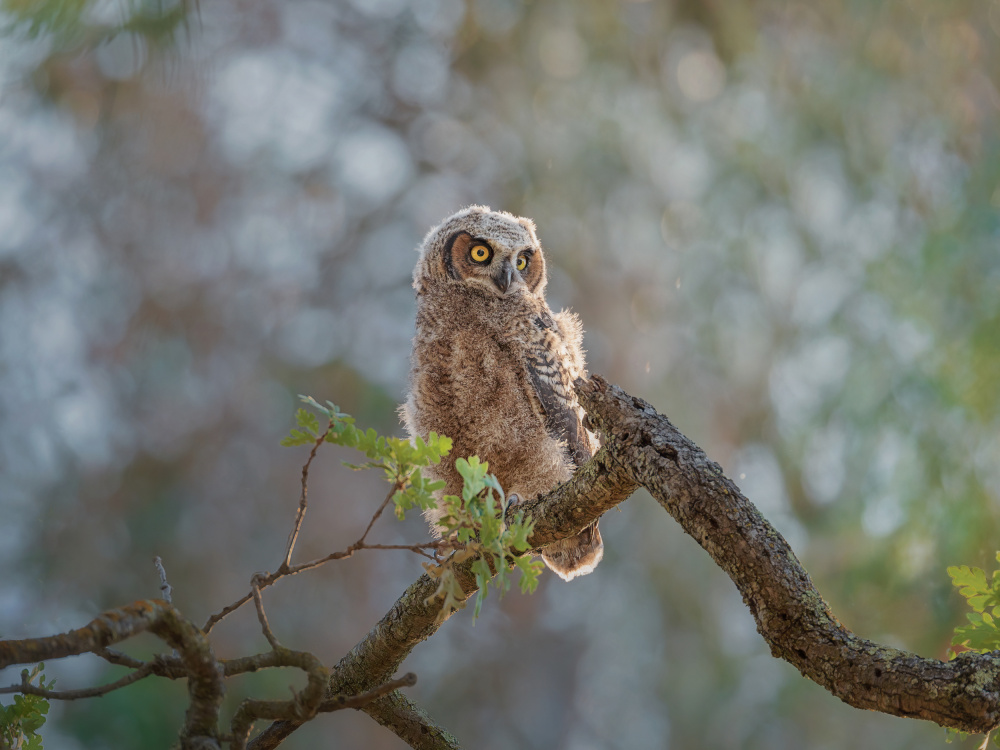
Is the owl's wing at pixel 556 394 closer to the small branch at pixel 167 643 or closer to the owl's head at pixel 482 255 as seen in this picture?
the owl's head at pixel 482 255

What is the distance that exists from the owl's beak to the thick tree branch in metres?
1.23

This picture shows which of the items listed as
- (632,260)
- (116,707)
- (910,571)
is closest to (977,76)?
(632,260)

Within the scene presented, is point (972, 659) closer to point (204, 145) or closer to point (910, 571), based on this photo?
point (910, 571)

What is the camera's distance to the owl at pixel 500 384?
262 cm

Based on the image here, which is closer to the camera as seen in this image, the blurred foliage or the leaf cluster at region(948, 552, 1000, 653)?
the leaf cluster at region(948, 552, 1000, 653)

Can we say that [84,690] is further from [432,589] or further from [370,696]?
[432,589]

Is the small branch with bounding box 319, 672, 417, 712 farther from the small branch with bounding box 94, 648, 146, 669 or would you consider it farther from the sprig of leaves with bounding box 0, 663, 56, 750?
the sprig of leaves with bounding box 0, 663, 56, 750

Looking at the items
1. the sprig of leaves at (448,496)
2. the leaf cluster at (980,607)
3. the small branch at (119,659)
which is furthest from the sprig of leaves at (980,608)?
the small branch at (119,659)

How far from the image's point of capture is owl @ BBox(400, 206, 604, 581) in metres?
2.62

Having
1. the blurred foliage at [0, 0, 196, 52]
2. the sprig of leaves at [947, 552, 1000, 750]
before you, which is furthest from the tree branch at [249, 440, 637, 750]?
the blurred foliage at [0, 0, 196, 52]

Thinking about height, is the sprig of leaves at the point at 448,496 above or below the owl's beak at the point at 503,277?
below

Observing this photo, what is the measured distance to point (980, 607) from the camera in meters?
1.30

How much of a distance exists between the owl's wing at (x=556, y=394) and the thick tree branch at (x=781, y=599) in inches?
40.8

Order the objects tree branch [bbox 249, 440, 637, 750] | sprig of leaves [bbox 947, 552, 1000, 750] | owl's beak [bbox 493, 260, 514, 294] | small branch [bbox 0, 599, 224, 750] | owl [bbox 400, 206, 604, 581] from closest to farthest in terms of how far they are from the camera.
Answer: small branch [bbox 0, 599, 224, 750] < sprig of leaves [bbox 947, 552, 1000, 750] < tree branch [bbox 249, 440, 637, 750] < owl [bbox 400, 206, 604, 581] < owl's beak [bbox 493, 260, 514, 294]
